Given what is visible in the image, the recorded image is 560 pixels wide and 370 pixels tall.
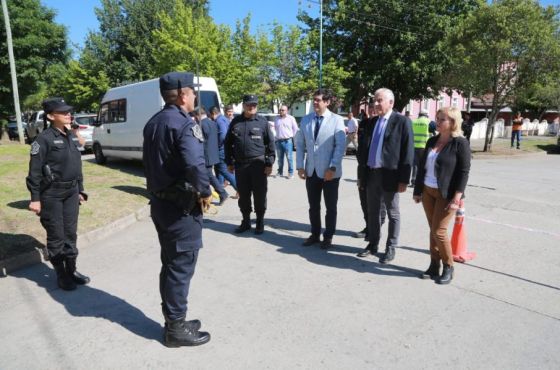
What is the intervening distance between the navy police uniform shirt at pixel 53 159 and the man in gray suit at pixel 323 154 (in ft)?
8.86

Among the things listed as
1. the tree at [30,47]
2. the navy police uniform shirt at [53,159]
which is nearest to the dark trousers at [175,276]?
the navy police uniform shirt at [53,159]

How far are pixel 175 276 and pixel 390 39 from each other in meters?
27.6

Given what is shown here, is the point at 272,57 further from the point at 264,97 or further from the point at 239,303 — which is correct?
the point at 239,303

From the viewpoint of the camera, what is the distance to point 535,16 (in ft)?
54.2

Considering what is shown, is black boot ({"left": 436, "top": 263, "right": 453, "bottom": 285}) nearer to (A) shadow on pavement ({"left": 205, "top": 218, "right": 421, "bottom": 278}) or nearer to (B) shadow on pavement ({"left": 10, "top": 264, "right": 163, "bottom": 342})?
(A) shadow on pavement ({"left": 205, "top": 218, "right": 421, "bottom": 278})

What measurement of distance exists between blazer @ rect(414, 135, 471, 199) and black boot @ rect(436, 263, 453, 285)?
75cm

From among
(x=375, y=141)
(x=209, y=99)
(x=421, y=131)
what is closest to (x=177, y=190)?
(x=375, y=141)

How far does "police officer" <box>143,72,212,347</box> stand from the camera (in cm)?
297

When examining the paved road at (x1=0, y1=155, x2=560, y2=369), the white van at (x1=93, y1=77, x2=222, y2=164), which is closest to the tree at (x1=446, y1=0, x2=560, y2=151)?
the white van at (x1=93, y1=77, x2=222, y2=164)

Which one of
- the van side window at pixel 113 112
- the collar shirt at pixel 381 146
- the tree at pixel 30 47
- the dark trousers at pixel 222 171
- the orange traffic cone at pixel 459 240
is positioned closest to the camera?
the collar shirt at pixel 381 146

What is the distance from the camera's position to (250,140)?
6.17 metres

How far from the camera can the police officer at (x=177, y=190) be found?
2967 mm

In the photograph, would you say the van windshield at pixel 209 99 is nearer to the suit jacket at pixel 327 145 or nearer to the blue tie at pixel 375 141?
the suit jacket at pixel 327 145

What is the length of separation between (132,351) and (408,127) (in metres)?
3.49
